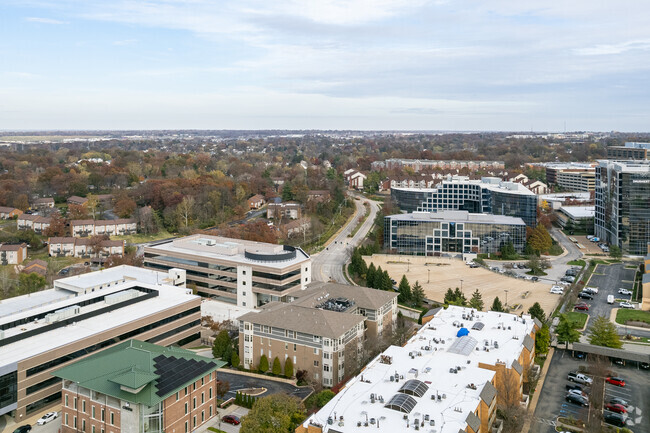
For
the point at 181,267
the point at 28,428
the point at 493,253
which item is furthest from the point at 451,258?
the point at 28,428

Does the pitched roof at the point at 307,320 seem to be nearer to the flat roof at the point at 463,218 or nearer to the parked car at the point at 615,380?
the parked car at the point at 615,380

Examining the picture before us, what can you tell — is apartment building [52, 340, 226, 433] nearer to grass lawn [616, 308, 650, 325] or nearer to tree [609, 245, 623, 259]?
grass lawn [616, 308, 650, 325]

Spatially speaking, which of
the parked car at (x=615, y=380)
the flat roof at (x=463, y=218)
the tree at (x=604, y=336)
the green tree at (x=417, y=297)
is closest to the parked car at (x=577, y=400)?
the parked car at (x=615, y=380)

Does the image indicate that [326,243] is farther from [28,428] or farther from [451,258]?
[28,428]

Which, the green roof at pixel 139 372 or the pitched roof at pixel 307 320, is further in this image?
the pitched roof at pixel 307 320

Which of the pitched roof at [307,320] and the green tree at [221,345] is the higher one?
the pitched roof at [307,320]

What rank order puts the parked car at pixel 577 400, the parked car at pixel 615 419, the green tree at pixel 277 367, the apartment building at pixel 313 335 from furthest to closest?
the green tree at pixel 277 367
the apartment building at pixel 313 335
the parked car at pixel 577 400
the parked car at pixel 615 419

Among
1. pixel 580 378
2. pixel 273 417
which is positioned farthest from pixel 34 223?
pixel 580 378

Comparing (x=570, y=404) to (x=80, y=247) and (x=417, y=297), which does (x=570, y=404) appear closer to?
(x=417, y=297)
